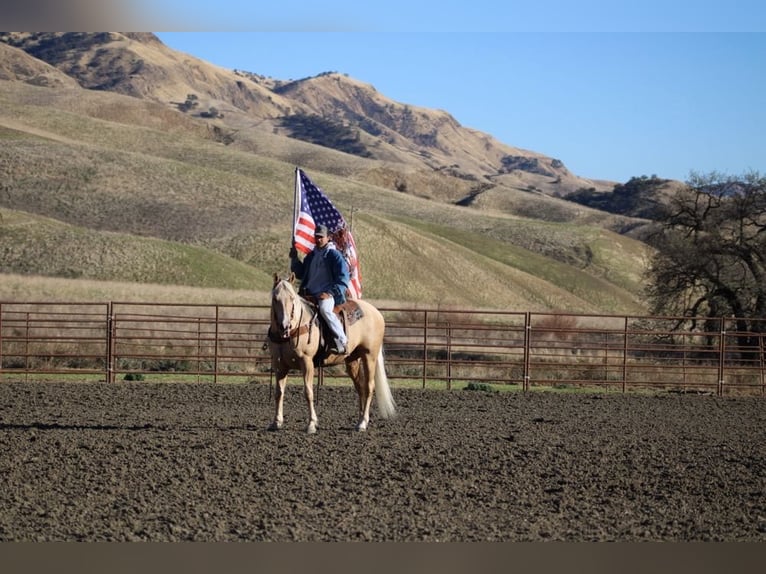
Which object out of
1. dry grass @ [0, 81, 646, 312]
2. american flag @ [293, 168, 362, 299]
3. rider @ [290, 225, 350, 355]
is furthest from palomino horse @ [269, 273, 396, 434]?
dry grass @ [0, 81, 646, 312]

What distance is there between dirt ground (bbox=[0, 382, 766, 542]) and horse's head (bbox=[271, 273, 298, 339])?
115 centimetres

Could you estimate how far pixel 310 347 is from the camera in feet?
34.0

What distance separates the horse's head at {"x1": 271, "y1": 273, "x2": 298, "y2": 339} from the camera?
9.80m

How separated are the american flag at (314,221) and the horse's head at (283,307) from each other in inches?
56.8

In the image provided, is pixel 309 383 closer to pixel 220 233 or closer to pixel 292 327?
pixel 292 327

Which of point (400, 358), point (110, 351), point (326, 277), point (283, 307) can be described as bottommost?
point (400, 358)

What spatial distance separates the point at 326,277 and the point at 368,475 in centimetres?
287

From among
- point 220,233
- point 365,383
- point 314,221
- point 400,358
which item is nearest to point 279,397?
point 365,383

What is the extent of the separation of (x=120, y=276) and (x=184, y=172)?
2901cm

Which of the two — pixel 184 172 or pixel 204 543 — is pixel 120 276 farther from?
pixel 204 543

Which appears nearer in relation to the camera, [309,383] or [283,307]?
[283,307]
